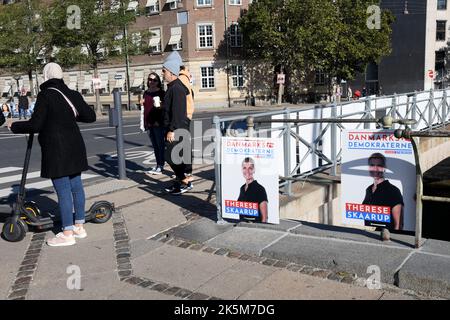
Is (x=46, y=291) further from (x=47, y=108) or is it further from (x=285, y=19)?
(x=285, y=19)

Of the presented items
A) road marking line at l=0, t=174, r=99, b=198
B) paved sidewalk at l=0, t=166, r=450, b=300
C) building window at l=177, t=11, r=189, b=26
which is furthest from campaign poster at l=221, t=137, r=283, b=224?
building window at l=177, t=11, r=189, b=26

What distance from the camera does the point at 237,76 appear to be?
151 ft

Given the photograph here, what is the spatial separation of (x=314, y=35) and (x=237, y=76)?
8.25 metres

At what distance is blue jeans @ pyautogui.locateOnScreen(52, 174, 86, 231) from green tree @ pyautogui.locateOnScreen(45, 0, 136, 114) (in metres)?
28.1

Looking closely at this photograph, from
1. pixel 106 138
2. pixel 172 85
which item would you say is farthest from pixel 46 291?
pixel 106 138

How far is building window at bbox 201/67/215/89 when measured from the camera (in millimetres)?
45375

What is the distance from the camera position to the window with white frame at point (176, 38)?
147ft

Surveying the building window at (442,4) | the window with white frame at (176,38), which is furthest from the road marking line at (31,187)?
the building window at (442,4)

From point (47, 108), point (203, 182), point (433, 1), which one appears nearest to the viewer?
point (47, 108)

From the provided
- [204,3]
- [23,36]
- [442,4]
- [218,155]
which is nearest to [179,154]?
[218,155]

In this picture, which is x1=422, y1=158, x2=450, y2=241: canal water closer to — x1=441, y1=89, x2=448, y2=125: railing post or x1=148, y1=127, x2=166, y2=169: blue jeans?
x1=441, y1=89, x2=448, y2=125: railing post
